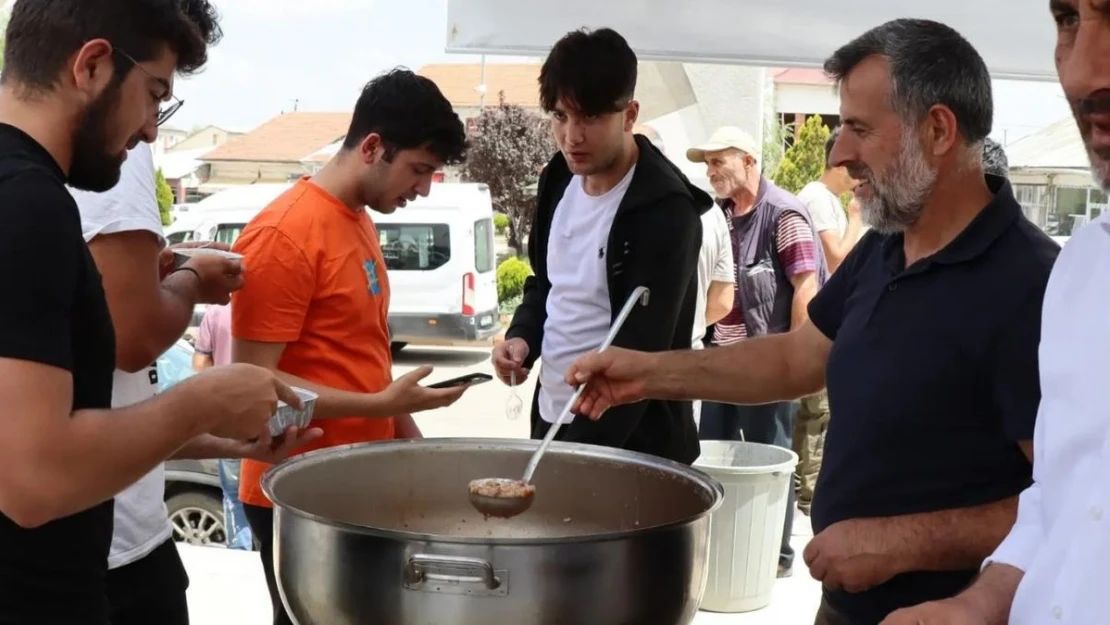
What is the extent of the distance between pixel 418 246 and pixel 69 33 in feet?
38.2

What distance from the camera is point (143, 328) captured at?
1903 millimetres

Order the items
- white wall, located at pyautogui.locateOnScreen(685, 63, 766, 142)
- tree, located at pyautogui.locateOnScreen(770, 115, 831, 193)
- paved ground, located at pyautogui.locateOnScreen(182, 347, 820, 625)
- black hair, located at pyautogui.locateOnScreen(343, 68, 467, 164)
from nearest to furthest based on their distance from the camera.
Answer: black hair, located at pyautogui.locateOnScreen(343, 68, 467, 164)
paved ground, located at pyautogui.locateOnScreen(182, 347, 820, 625)
white wall, located at pyautogui.locateOnScreen(685, 63, 766, 142)
tree, located at pyautogui.locateOnScreen(770, 115, 831, 193)

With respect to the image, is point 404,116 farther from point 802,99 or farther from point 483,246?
point 802,99

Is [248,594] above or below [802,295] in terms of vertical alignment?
below

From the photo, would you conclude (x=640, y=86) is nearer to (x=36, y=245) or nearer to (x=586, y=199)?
(x=586, y=199)

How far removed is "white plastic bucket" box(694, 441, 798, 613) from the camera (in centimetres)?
391

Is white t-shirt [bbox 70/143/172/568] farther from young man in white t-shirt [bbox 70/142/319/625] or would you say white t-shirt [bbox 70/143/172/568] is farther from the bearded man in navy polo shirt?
the bearded man in navy polo shirt

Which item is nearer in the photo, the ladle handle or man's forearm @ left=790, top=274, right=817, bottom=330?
the ladle handle

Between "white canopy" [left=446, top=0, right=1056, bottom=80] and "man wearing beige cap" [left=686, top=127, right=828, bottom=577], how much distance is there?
1.42 metres

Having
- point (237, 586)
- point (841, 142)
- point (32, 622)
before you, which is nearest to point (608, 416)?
point (841, 142)

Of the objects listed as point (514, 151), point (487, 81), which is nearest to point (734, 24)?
point (514, 151)

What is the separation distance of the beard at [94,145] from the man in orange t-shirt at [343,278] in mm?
808

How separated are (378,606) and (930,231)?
111 centimetres

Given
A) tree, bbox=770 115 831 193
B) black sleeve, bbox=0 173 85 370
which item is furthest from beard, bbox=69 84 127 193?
tree, bbox=770 115 831 193
